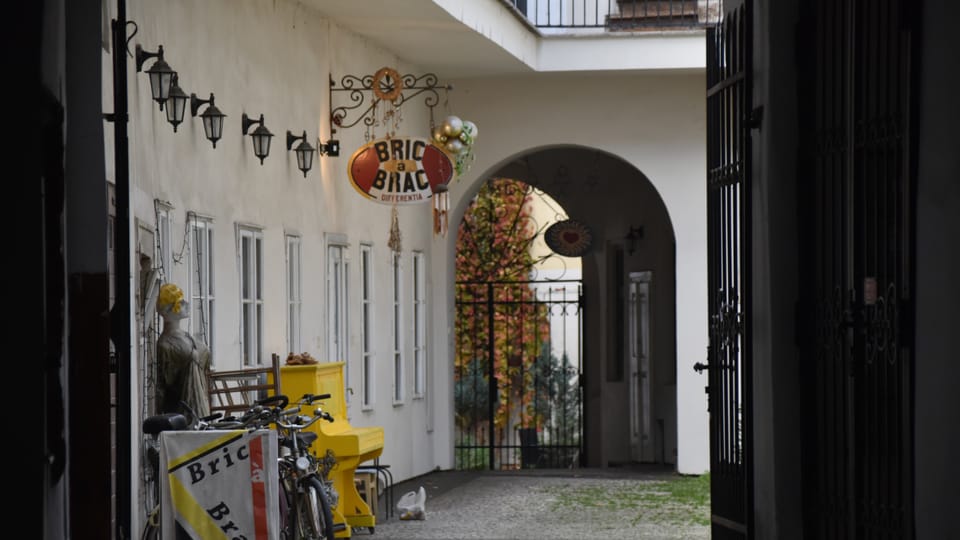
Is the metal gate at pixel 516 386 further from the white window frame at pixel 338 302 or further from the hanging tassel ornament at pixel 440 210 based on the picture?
the white window frame at pixel 338 302

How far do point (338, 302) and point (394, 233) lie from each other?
5.99 ft

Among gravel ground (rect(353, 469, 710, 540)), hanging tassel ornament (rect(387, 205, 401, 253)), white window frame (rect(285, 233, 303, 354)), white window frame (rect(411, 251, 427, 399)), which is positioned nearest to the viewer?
gravel ground (rect(353, 469, 710, 540))

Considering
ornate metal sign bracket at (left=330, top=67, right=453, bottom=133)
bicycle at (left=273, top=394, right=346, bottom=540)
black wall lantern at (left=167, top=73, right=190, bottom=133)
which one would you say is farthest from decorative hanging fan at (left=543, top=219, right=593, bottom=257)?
bicycle at (left=273, top=394, right=346, bottom=540)

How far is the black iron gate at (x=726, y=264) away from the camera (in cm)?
829

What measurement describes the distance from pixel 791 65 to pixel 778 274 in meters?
0.92

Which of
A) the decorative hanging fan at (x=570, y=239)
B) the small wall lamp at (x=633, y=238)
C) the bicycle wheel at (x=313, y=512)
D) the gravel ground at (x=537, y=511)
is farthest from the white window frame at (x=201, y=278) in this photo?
the small wall lamp at (x=633, y=238)

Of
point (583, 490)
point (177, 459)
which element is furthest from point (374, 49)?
point (177, 459)

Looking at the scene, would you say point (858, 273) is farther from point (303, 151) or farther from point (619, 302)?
point (619, 302)

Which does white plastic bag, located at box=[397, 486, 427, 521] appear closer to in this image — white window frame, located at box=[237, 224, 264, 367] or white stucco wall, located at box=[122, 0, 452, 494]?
white stucco wall, located at box=[122, 0, 452, 494]

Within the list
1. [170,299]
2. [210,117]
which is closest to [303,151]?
[210,117]

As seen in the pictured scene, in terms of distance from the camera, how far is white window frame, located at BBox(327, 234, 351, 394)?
49.0 feet

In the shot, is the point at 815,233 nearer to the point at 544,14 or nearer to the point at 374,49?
the point at 374,49

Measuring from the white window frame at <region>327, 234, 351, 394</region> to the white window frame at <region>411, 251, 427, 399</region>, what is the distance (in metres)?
2.55

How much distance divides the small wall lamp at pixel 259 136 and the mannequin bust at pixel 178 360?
2569 mm
